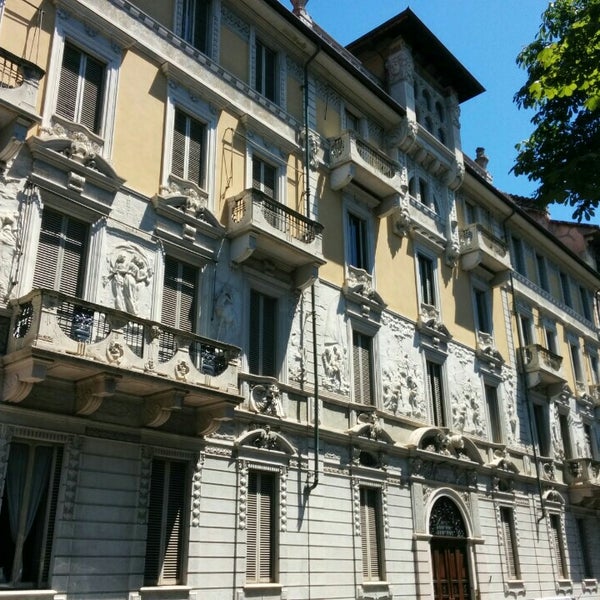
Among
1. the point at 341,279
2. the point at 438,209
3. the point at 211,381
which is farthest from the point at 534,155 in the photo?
the point at 438,209

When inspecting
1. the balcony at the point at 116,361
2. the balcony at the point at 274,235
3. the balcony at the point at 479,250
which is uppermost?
the balcony at the point at 479,250

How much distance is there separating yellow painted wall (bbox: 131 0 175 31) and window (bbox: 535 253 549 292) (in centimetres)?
2263

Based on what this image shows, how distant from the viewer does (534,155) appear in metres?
15.3

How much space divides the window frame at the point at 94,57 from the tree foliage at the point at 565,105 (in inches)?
359

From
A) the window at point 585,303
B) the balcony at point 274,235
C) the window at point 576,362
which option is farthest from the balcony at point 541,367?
the balcony at point 274,235

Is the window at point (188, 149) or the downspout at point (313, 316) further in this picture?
the downspout at point (313, 316)

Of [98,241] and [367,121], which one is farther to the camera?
[367,121]

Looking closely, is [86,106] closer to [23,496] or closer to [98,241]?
[98,241]

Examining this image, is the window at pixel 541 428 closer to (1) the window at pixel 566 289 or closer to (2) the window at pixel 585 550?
(2) the window at pixel 585 550

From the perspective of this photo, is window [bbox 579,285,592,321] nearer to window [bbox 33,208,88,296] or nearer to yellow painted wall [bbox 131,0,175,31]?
yellow painted wall [bbox 131,0,175,31]

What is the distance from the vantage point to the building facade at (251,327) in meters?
12.9

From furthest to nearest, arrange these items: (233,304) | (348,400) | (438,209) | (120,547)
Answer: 1. (438,209)
2. (348,400)
3. (233,304)
4. (120,547)

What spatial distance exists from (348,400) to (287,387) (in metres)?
2.54

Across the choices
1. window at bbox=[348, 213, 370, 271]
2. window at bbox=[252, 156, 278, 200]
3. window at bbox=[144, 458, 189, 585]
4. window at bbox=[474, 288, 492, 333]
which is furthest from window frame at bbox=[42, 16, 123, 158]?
window at bbox=[474, 288, 492, 333]
